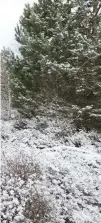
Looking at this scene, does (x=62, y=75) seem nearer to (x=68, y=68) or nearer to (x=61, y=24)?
(x=68, y=68)

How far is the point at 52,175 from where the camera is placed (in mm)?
10664

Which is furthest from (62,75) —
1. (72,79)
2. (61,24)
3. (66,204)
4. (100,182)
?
(66,204)

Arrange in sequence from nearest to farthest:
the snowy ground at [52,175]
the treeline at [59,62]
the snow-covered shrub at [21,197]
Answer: the snow-covered shrub at [21,197] < the snowy ground at [52,175] < the treeline at [59,62]

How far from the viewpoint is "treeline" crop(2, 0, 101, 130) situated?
14.9m

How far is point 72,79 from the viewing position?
15.4 m

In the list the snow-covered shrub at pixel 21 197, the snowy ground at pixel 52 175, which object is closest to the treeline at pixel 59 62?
the snowy ground at pixel 52 175

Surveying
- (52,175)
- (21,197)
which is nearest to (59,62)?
(52,175)

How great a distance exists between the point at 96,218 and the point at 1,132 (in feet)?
23.2

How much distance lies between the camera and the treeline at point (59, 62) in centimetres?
1489

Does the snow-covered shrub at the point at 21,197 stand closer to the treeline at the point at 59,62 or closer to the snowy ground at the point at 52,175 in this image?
the snowy ground at the point at 52,175

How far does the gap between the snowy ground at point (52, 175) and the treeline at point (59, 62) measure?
159 cm

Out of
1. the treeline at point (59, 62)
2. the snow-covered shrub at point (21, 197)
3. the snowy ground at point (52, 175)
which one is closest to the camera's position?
the snow-covered shrub at point (21, 197)

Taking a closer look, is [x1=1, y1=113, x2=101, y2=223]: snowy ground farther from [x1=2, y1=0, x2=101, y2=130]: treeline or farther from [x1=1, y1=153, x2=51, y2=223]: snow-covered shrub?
[x1=2, y1=0, x2=101, y2=130]: treeline

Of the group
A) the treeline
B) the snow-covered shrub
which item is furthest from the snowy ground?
the treeline
